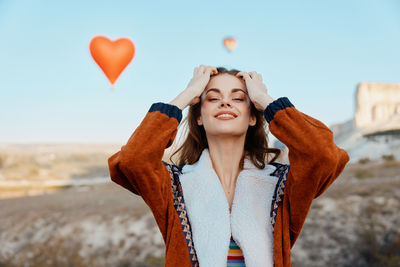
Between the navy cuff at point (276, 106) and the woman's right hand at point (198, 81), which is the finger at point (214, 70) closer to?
the woman's right hand at point (198, 81)

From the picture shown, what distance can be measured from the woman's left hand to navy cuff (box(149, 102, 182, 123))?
0.51 meters

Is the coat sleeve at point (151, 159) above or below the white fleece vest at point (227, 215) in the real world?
above

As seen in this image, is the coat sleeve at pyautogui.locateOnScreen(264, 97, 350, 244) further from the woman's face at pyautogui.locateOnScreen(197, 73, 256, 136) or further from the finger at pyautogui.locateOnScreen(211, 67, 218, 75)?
the finger at pyautogui.locateOnScreen(211, 67, 218, 75)

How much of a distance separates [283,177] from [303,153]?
1.14ft

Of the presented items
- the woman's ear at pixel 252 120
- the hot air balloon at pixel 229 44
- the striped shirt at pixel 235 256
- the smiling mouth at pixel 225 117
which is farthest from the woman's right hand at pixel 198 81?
the hot air balloon at pixel 229 44

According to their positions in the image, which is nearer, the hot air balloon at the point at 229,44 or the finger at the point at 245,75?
the finger at the point at 245,75

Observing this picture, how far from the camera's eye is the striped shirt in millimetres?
2078

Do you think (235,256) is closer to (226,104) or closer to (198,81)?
(226,104)

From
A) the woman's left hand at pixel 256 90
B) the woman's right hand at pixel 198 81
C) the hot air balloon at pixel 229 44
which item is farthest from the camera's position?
the hot air balloon at pixel 229 44

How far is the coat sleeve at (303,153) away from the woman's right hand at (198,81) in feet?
1.79

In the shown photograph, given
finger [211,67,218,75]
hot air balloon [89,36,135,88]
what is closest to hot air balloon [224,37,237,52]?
hot air balloon [89,36,135,88]

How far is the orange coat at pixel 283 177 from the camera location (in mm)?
1887

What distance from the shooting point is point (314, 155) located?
72.6 inches

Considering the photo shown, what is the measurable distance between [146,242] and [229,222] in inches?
316
